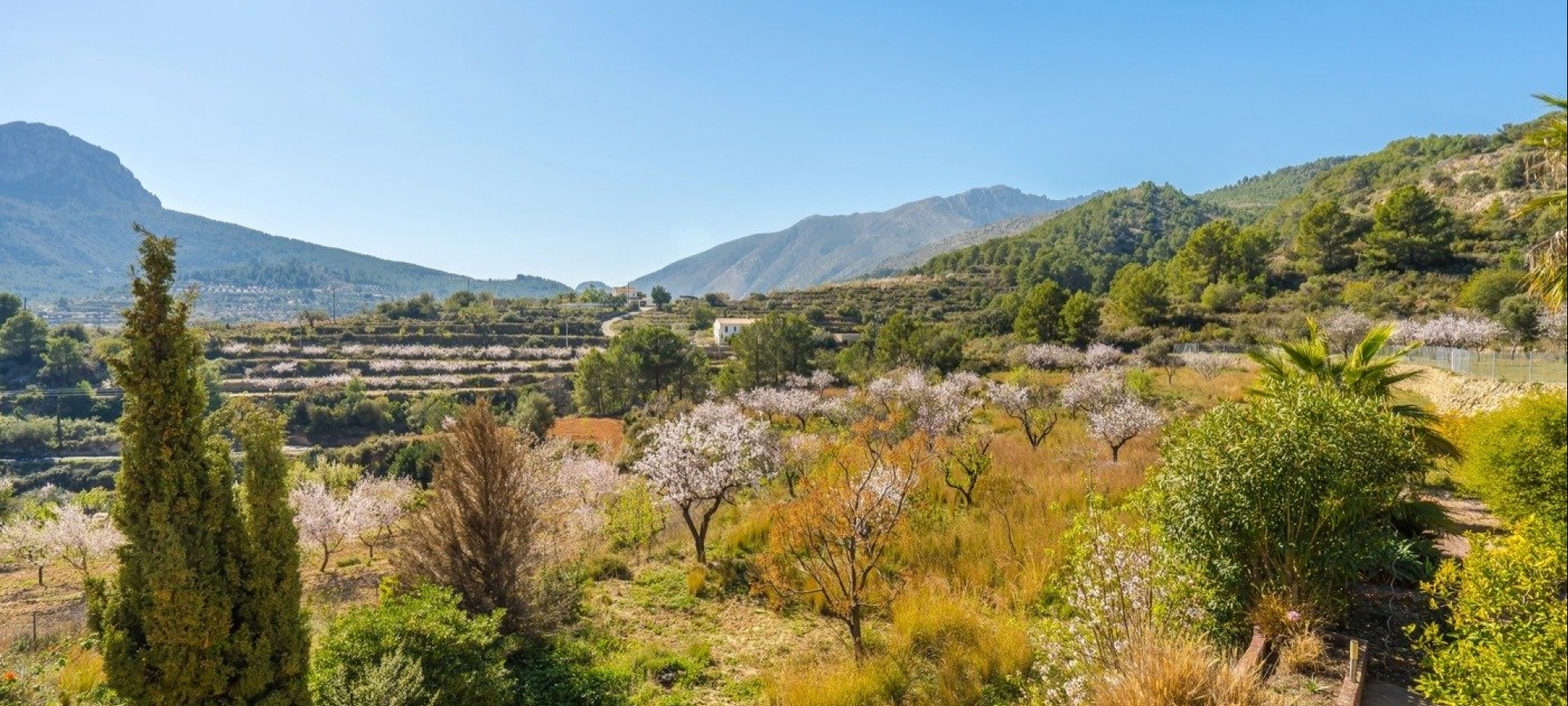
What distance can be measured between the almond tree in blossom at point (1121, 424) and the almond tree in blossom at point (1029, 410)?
82.4 inches

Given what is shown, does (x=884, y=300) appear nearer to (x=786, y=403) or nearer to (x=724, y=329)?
(x=724, y=329)

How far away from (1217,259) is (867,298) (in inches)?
1417

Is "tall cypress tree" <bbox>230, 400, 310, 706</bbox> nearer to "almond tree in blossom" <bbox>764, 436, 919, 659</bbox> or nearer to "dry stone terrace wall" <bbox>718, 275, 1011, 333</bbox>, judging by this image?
"almond tree in blossom" <bbox>764, 436, 919, 659</bbox>

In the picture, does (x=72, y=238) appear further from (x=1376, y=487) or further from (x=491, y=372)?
(x=1376, y=487)

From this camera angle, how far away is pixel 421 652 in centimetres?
588

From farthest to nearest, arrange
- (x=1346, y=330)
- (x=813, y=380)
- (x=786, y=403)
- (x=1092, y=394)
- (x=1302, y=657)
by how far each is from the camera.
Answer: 1. (x=813, y=380)
2. (x=1346, y=330)
3. (x=786, y=403)
4. (x=1092, y=394)
5. (x=1302, y=657)

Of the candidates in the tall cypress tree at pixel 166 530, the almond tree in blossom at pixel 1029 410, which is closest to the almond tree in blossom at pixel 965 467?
the almond tree in blossom at pixel 1029 410

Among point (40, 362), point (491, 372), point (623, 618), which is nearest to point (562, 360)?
point (491, 372)

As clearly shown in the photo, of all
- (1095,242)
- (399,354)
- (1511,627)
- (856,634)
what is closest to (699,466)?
(856,634)

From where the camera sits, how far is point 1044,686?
18.1ft

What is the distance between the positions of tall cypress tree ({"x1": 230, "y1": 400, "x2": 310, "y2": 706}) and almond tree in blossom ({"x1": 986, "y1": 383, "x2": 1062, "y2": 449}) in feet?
55.3

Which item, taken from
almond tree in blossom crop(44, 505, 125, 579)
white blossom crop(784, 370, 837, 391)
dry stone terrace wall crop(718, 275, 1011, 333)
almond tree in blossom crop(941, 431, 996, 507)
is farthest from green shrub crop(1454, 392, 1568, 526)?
dry stone terrace wall crop(718, 275, 1011, 333)

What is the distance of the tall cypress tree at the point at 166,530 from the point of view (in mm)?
4840

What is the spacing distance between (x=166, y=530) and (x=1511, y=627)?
29.9ft
